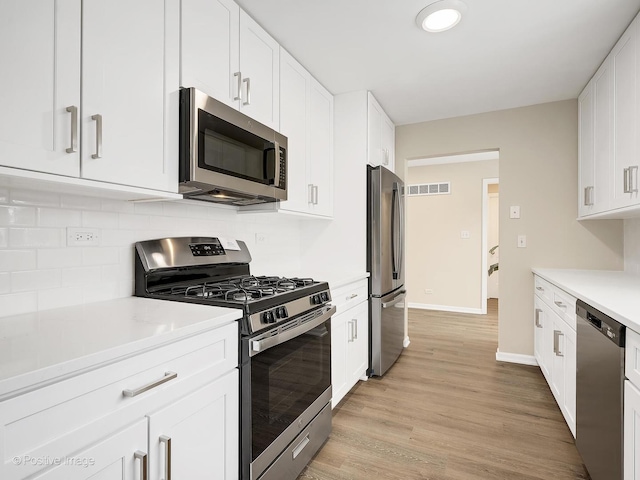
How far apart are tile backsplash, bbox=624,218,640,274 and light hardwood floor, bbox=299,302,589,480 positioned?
1164 mm

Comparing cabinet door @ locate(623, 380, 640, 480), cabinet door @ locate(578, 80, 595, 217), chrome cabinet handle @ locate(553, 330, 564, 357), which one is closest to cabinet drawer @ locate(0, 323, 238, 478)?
cabinet door @ locate(623, 380, 640, 480)

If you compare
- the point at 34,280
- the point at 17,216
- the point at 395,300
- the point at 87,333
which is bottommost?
the point at 395,300

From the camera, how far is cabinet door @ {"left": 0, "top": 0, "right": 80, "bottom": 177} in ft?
3.20

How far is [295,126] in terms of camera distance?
7.99 ft

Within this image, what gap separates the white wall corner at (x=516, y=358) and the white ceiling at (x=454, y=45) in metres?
2.38

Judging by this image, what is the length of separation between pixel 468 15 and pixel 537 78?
118 cm

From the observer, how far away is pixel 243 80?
1866 millimetres

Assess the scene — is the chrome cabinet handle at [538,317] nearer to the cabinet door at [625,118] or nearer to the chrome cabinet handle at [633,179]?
the cabinet door at [625,118]

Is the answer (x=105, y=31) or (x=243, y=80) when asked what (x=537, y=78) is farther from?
(x=105, y=31)

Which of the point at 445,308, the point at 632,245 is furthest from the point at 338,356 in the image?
the point at 445,308

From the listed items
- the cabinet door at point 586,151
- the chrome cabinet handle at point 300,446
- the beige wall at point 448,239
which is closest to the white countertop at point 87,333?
the chrome cabinet handle at point 300,446

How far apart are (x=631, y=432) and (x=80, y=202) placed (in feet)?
7.39

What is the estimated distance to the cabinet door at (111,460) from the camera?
0.81 meters

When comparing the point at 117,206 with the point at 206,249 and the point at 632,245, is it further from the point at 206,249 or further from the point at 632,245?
the point at 632,245
